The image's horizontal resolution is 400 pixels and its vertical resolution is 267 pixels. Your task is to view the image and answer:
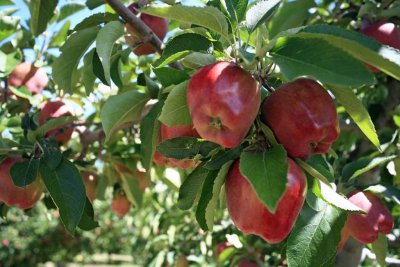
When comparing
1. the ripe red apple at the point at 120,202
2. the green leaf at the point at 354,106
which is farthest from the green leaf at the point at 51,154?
the ripe red apple at the point at 120,202

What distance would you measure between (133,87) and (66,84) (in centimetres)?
36

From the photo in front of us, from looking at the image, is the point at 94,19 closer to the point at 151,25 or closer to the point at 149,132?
the point at 151,25

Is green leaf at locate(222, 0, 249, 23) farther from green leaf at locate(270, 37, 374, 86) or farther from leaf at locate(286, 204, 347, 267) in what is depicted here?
leaf at locate(286, 204, 347, 267)

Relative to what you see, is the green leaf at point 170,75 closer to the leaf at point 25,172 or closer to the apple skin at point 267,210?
the apple skin at point 267,210

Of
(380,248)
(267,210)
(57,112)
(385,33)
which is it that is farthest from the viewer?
(57,112)

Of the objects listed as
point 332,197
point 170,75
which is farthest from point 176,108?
point 332,197

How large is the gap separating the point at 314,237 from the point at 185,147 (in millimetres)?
328

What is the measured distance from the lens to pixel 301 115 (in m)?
0.81

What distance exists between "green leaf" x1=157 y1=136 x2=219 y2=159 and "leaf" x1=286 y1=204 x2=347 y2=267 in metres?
0.26

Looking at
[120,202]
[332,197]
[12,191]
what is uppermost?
[332,197]

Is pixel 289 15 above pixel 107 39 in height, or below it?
below

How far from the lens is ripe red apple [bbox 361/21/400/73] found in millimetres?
1484

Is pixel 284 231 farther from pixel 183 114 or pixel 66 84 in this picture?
pixel 66 84

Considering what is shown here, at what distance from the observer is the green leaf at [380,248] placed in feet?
4.33
